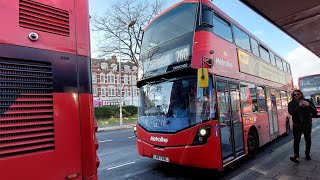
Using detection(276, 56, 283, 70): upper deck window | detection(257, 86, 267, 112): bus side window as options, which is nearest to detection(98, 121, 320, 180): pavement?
detection(257, 86, 267, 112): bus side window

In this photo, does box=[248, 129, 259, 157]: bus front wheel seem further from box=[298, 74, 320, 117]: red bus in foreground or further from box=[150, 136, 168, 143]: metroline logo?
box=[298, 74, 320, 117]: red bus in foreground

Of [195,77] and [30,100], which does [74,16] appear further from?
[195,77]

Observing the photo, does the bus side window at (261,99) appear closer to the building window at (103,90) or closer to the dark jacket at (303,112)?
the dark jacket at (303,112)

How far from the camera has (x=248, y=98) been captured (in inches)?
342

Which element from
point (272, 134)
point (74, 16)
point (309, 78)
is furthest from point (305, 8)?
point (309, 78)

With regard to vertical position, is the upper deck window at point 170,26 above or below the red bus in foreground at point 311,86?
above

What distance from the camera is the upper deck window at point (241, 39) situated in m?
8.51

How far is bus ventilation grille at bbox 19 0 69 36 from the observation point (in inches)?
102

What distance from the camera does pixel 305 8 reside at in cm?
538

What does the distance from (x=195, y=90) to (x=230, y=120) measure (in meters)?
1.49

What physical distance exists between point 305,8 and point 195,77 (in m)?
2.62

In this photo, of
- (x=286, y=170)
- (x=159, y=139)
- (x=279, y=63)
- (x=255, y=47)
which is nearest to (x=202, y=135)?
(x=159, y=139)

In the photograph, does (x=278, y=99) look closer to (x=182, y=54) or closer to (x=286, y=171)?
(x=286, y=171)

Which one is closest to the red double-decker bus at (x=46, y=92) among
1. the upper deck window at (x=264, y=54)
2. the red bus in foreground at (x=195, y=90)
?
the red bus in foreground at (x=195, y=90)
